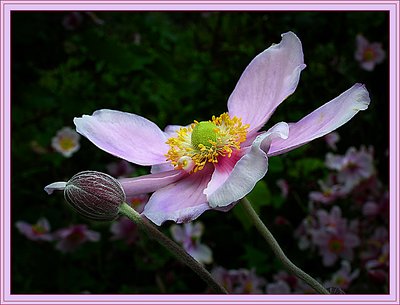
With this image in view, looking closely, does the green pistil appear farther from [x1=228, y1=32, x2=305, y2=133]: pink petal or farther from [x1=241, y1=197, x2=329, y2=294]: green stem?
[x1=241, y1=197, x2=329, y2=294]: green stem

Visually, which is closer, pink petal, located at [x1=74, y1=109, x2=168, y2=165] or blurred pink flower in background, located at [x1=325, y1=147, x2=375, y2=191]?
pink petal, located at [x1=74, y1=109, x2=168, y2=165]

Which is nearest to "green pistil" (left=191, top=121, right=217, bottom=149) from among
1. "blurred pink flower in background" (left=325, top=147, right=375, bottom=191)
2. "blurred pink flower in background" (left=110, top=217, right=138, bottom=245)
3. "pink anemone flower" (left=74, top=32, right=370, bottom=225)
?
"pink anemone flower" (left=74, top=32, right=370, bottom=225)

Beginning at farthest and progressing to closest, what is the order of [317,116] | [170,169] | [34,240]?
[34,240], [170,169], [317,116]

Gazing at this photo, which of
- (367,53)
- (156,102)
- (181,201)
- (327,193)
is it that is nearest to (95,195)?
(181,201)

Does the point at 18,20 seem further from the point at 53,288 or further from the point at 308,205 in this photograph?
the point at 308,205

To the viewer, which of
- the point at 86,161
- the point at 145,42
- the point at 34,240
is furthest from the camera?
the point at 145,42

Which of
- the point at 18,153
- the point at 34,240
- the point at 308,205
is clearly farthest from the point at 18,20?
the point at 308,205
